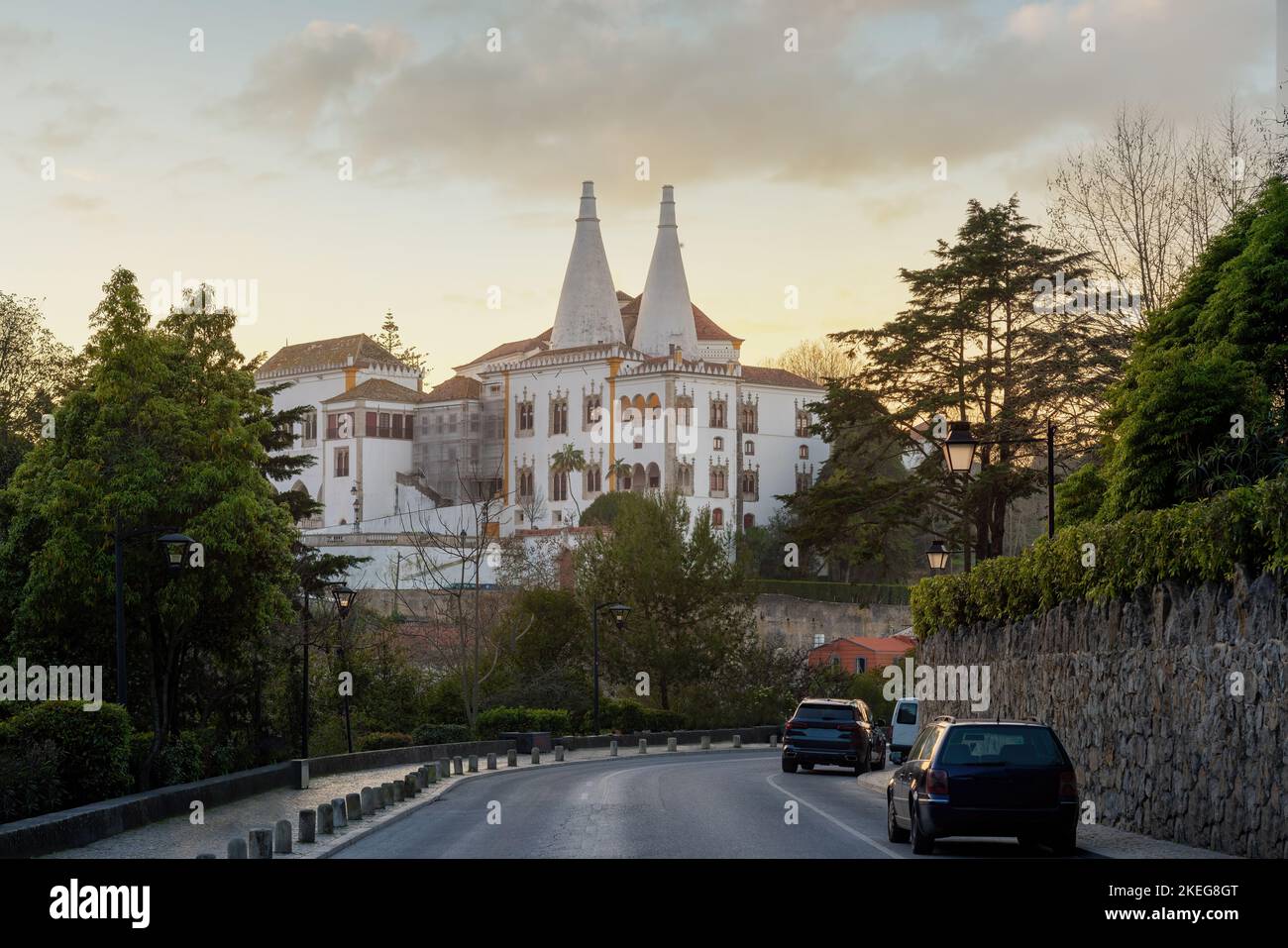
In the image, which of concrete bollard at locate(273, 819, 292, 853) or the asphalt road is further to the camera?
the asphalt road

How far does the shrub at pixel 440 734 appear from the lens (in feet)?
168

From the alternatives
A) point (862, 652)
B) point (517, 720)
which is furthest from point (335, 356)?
point (517, 720)

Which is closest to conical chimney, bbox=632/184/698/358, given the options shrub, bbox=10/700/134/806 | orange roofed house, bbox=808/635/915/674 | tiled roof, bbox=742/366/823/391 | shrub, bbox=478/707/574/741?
tiled roof, bbox=742/366/823/391

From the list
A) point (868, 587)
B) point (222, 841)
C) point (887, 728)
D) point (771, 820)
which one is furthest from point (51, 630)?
point (868, 587)

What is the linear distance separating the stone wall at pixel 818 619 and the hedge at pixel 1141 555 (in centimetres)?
6420

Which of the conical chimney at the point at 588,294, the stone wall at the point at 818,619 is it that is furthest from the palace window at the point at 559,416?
the stone wall at the point at 818,619

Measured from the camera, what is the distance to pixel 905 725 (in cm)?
4031

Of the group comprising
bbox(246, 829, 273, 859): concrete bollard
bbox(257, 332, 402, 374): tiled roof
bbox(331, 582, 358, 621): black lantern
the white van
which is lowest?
the white van

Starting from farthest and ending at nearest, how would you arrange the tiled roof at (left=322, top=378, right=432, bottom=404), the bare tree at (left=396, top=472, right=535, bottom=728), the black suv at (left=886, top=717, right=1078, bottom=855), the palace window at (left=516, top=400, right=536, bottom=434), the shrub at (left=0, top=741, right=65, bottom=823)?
the tiled roof at (left=322, top=378, right=432, bottom=404) < the palace window at (left=516, top=400, right=536, bottom=434) < the bare tree at (left=396, top=472, right=535, bottom=728) < the shrub at (left=0, top=741, right=65, bottom=823) < the black suv at (left=886, top=717, right=1078, bottom=855)

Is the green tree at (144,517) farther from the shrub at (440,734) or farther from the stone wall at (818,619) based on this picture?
the stone wall at (818,619)

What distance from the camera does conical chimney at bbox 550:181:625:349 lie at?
424 feet

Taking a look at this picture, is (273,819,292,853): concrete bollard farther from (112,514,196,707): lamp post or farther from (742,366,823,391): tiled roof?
(742,366,823,391): tiled roof

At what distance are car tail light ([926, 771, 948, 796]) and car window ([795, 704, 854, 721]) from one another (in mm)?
20767

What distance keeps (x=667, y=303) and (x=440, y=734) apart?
264 feet
